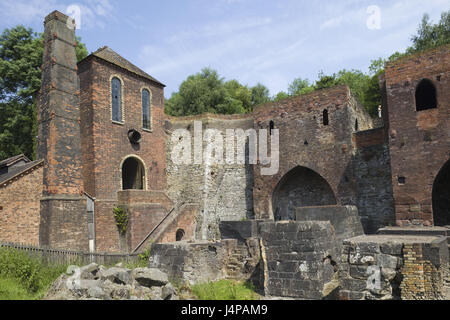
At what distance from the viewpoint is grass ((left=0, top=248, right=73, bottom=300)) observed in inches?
302

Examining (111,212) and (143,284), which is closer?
(143,284)

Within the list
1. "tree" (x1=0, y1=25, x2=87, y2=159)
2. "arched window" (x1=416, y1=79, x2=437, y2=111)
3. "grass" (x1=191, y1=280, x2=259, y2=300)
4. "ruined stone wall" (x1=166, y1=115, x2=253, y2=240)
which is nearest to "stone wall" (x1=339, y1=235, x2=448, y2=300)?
"grass" (x1=191, y1=280, x2=259, y2=300)

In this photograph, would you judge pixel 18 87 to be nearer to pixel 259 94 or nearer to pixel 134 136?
pixel 134 136

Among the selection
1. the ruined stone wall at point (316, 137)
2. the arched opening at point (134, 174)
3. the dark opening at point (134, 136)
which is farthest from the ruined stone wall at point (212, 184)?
the dark opening at point (134, 136)

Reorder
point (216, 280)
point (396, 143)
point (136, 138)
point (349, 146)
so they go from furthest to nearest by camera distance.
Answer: point (136, 138)
point (349, 146)
point (396, 143)
point (216, 280)

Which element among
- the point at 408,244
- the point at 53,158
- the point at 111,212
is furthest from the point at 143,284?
the point at 111,212

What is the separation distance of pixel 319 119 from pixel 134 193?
386 inches

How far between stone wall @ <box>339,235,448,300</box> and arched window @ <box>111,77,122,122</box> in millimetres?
14777

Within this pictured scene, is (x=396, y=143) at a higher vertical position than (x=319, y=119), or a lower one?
lower

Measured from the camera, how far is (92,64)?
16844 millimetres

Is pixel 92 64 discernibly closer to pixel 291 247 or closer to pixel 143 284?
pixel 143 284

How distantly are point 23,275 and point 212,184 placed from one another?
1228 centimetres

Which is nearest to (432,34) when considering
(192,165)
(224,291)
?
(192,165)

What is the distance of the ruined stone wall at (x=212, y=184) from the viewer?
62.8 feet
